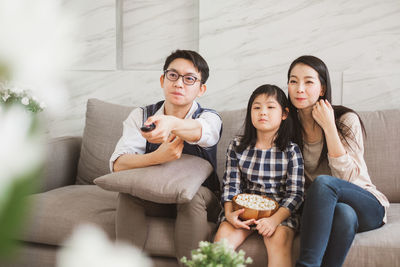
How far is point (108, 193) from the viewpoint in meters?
2.02

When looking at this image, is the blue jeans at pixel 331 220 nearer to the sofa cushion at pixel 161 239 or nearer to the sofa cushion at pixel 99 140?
the sofa cushion at pixel 161 239

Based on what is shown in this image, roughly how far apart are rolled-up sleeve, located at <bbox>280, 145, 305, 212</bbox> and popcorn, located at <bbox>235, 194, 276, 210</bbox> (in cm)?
8

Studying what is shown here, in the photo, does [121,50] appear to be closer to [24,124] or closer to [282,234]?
[282,234]

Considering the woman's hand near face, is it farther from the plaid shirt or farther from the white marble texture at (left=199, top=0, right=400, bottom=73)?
the white marble texture at (left=199, top=0, right=400, bottom=73)

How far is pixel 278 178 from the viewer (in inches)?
65.5

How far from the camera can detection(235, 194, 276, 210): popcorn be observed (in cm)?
149

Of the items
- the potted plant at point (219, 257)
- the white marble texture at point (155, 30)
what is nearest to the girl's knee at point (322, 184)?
the potted plant at point (219, 257)

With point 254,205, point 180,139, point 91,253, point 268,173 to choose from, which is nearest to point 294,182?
point 268,173

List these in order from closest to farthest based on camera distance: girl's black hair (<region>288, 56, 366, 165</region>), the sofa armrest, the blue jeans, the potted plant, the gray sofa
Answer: the potted plant → the blue jeans → the gray sofa → girl's black hair (<region>288, 56, 366, 165</region>) → the sofa armrest

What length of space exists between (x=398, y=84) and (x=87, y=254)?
2.45 m

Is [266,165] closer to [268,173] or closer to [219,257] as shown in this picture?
[268,173]

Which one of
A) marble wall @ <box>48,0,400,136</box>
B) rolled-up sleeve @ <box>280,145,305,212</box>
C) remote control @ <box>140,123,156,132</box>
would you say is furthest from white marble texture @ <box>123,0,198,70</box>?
remote control @ <box>140,123,156,132</box>

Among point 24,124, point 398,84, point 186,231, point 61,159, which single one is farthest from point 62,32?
point 398,84

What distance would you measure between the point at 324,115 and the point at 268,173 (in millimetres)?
344
